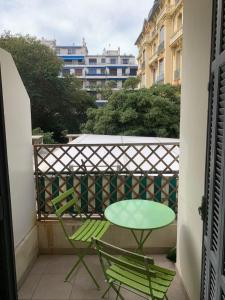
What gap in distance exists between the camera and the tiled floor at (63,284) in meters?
A: 2.31

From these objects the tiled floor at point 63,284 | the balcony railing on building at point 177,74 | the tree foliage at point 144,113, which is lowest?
the tiled floor at point 63,284

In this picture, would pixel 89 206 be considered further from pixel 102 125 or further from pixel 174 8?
pixel 174 8

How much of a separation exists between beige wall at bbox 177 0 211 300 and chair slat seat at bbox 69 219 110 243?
79 cm

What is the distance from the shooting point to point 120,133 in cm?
1127

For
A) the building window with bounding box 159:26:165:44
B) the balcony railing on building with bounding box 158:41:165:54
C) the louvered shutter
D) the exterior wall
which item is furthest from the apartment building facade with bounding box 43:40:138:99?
the louvered shutter

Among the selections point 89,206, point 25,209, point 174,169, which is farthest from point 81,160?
point 174,169

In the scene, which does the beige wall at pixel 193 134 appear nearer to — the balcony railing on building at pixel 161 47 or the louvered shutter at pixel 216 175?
the louvered shutter at pixel 216 175

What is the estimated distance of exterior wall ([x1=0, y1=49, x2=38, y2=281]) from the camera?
7.73ft

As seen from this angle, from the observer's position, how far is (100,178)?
3.05 meters

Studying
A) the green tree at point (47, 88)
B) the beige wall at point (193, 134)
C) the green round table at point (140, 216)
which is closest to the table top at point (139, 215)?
the green round table at point (140, 216)

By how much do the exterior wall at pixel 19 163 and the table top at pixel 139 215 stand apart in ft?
3.02

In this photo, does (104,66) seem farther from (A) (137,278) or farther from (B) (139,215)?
(A) (137,278)

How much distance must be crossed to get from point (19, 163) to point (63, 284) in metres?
1.30

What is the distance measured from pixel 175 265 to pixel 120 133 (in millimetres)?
8785
